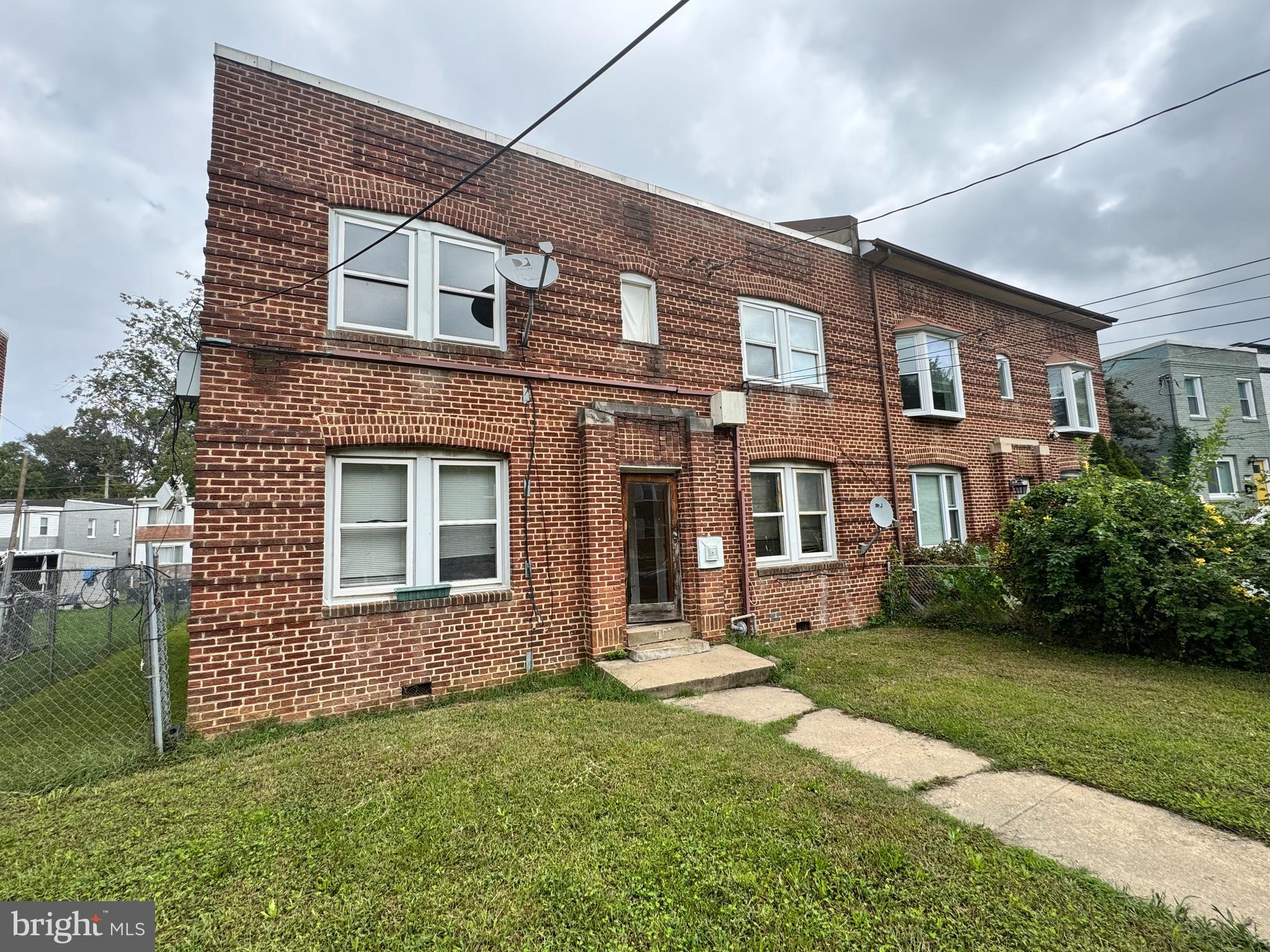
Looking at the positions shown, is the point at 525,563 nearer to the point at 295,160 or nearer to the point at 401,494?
the point at 401,494

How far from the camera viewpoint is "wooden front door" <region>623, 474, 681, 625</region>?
7.75 metres

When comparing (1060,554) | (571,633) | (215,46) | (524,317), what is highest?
(215,46)

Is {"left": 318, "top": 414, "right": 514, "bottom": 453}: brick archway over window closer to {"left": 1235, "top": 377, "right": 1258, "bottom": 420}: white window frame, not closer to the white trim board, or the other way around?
the white trim board

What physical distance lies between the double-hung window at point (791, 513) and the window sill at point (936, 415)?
2585 mm

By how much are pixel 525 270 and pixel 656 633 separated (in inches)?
187

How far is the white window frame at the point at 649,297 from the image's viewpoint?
798cm

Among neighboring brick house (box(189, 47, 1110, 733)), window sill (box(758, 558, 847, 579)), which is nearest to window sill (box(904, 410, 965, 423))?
neighboring brick house (box(189, 47, 1110, 733))

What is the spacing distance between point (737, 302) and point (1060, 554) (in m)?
5.75

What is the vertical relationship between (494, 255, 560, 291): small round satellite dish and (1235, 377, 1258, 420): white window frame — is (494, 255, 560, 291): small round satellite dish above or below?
below

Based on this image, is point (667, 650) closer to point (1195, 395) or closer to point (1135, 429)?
point (1135, 429)

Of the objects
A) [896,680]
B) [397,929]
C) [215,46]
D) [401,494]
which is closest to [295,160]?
[215,46]

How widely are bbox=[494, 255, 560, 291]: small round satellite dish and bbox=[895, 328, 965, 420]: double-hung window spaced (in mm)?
7476

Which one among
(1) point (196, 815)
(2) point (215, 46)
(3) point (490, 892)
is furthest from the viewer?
(2) point (215, 46)

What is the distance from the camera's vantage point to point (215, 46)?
5.72 metres
